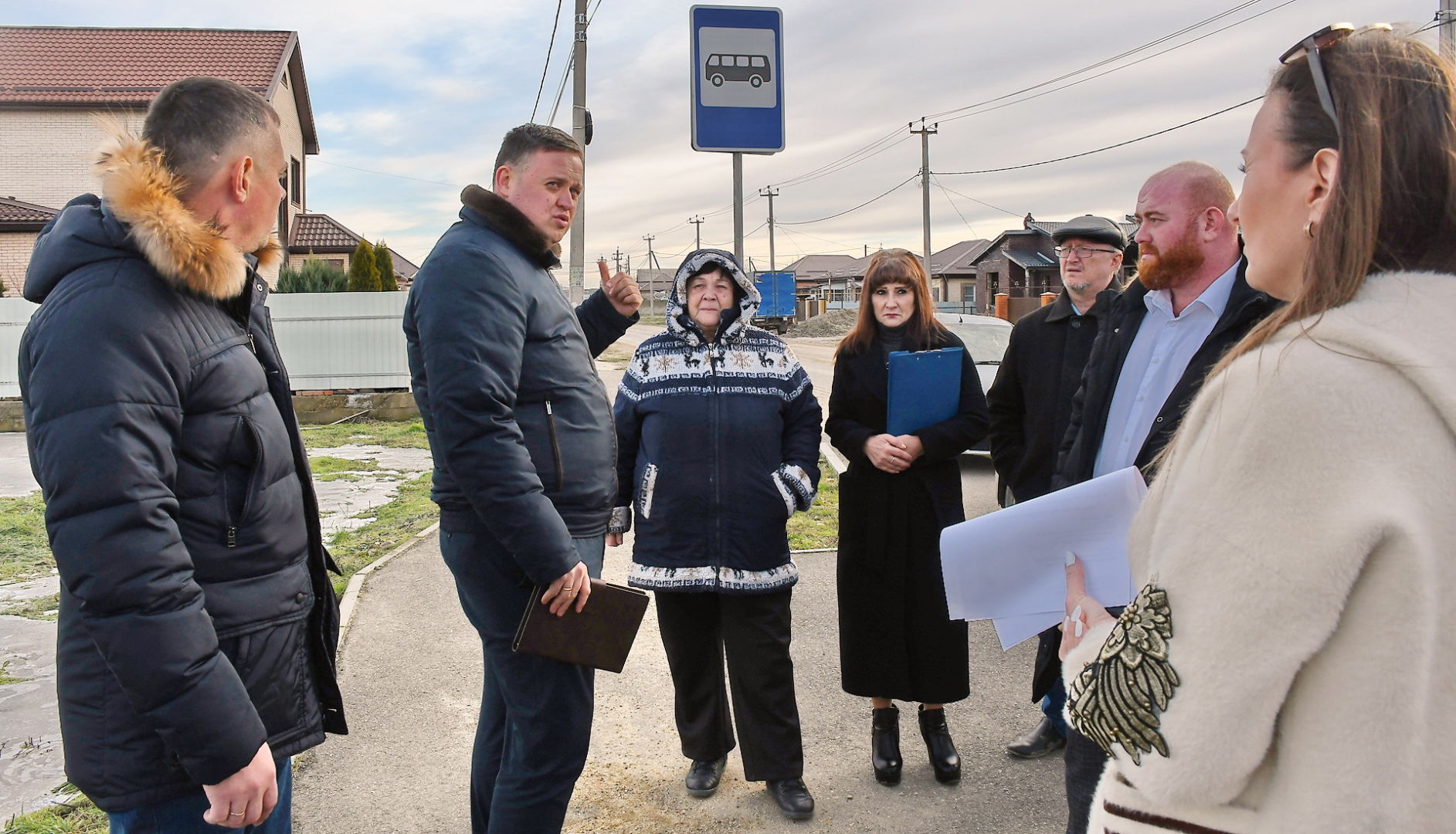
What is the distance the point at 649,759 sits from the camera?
3.99 meters

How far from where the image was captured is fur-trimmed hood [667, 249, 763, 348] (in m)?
3.89

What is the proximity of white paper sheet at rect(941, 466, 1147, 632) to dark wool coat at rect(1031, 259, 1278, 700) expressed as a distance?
746 millimetres

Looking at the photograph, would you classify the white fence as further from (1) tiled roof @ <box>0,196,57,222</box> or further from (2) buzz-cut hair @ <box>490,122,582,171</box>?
(2) buzz-cut hair @ <box>490,122,582,171</box>

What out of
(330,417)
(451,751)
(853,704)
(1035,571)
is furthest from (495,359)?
(330,417)

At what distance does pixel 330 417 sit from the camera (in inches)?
637

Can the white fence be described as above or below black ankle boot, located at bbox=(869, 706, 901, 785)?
above

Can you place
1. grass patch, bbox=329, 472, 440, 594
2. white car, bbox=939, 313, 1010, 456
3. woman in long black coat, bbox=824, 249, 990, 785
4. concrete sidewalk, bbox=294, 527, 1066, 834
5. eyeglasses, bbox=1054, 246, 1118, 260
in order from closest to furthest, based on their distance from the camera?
concrete sidewalk, bbox=294, 527, 1066, 834 → woman in long black coat, bbox=824, 249, 990, 785 → eyeglasses, bbox=1054, 246, 1118, 260 → grass patch, bbox=329, 472, 440, 594 → white car, bbox=939, 313, 1010, 456

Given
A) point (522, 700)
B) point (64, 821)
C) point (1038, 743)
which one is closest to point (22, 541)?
point (64, 821)

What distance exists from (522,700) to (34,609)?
4.53 meters

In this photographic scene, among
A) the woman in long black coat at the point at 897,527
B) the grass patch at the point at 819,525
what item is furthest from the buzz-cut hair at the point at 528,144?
the grass patch at the point at 819,525

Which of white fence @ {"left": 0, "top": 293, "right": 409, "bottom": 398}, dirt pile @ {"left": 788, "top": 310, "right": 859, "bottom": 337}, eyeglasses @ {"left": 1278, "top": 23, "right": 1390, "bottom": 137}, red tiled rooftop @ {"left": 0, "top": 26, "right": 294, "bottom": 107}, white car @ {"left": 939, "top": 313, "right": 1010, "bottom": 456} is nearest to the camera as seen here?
eyeglasses @ {"left": 1278, "top": 23, "right": 1390, "bottom": 137}

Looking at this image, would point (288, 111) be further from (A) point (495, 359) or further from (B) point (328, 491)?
(A) point (495, 359)

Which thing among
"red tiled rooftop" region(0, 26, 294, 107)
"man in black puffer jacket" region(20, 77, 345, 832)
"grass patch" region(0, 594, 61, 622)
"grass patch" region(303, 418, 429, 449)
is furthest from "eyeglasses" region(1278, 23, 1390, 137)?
"red tiled rooftop" region(0, 26, 294, 107)

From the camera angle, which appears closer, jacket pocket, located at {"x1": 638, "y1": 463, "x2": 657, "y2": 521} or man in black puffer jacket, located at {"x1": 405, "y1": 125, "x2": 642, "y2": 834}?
man in black puffer jacket, located at {"x1": 405, "y1": 125, "x2": 642, "y2": 834}
